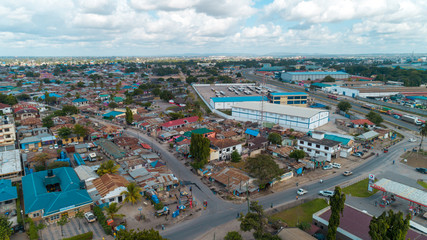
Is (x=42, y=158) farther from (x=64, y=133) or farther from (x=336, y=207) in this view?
(x=336, y=207)

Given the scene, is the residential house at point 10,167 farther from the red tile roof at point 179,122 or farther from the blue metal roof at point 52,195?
the red tile roof at point 179,122

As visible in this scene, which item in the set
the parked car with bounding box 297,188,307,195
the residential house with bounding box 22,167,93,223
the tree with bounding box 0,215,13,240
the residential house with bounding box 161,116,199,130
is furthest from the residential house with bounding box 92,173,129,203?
the residential house with bounding box 161,116,199,130

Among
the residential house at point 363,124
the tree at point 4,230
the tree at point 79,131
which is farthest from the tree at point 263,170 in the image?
the residential house at point 363,124

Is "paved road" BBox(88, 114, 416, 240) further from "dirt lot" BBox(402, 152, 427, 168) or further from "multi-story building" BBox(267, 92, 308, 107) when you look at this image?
"multi-story building" BBox(267, 92, 308, 107)

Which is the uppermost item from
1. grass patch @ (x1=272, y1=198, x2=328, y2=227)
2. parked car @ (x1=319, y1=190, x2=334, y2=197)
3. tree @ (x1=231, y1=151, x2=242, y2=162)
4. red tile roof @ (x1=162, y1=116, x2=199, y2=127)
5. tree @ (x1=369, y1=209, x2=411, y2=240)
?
tree @ (x1=369, y1=209, x2=411, y2=240)

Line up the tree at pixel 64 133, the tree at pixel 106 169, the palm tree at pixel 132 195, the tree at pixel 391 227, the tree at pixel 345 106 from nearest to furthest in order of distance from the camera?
the tree at pixel 391 227 → the palm tree at pixel 132 195 → the tree at pixel 106 169 → the tree at pixel 64 133 → the tree at pixel 345 106

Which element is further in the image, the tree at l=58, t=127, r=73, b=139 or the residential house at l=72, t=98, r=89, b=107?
the residential house at l=72, t=98, r=89, b=107

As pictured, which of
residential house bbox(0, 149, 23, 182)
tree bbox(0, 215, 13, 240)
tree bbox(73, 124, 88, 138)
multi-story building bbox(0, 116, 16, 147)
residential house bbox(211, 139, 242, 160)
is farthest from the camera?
tree bbox(73, 124, 88, 138)
